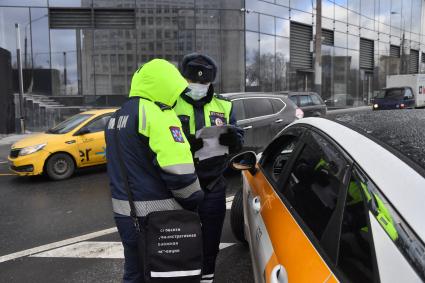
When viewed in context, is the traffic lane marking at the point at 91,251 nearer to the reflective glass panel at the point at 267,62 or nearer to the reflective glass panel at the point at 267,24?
the reflective glass panel at the point at 267,62

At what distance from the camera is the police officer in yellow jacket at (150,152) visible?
91.4 inches

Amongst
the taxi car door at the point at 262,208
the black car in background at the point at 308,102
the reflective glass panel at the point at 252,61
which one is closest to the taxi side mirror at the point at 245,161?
the taxi car door at the point at 262,208

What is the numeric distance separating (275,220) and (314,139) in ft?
1.65

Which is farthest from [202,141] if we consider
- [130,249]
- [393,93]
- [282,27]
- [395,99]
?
[282,27]

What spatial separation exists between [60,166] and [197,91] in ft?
19.9

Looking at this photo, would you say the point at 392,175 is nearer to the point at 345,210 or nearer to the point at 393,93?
the point at 345,210

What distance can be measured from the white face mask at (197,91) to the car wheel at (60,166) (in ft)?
19.5

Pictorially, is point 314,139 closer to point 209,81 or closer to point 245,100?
point 209,81

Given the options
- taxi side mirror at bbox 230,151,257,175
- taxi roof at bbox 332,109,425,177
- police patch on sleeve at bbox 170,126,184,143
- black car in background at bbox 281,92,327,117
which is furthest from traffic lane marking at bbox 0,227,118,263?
black car in background at bbox 281,92,327,117

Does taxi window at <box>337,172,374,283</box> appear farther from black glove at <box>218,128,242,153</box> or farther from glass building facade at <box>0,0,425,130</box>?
glass building facade at <box>0,0,425,130</box>

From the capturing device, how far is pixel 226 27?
22219mm

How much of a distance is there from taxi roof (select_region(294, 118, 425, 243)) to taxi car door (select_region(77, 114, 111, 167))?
286 inches

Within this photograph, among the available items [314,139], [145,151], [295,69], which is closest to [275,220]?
[314,139]

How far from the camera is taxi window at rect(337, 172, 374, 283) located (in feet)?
4.83
